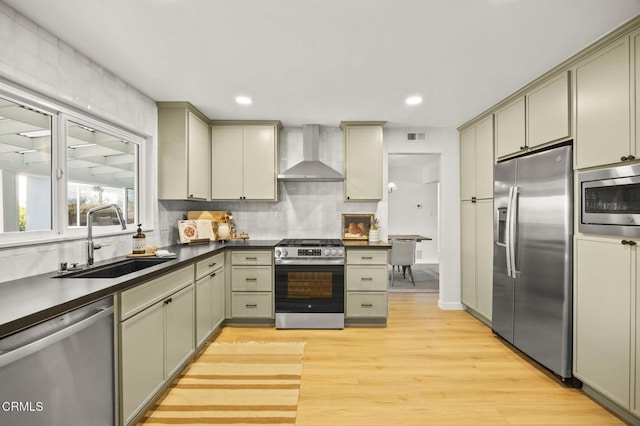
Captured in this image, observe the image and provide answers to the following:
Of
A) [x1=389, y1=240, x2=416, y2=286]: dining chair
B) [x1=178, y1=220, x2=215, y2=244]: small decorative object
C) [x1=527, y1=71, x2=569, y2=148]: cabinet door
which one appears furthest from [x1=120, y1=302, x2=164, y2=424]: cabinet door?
[x1=389, y1=240, x2=416, y2=286]: dining chair

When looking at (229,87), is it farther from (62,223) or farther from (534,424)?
(534,424)

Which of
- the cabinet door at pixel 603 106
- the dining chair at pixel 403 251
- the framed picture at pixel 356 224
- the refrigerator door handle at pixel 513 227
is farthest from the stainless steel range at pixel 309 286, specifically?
the cabinet door at pixel 603 106

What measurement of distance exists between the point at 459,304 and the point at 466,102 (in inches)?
101

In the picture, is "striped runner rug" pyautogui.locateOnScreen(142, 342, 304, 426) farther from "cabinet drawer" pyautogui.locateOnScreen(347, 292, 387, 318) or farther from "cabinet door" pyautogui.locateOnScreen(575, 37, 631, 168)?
"cabinet door" pyautogui.locateOnScreen(575, 37, 631, 168)

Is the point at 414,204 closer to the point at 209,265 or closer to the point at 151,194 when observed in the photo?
the point at 209,265

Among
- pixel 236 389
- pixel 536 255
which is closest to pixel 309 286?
pixel 236 389

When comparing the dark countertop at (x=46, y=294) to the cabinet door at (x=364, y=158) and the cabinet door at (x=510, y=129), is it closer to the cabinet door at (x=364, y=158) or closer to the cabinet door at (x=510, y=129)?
the cabinet door at (x=364, y=158)

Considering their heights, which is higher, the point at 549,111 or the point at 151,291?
the point at 549,111

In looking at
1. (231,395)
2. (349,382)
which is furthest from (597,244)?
(231,395)

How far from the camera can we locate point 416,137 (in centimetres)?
414

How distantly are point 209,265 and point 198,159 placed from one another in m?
1.31

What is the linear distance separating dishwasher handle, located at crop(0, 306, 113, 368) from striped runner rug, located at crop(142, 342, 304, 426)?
898 mm

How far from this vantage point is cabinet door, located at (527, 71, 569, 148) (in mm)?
2332

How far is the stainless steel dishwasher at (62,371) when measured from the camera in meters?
1.12
